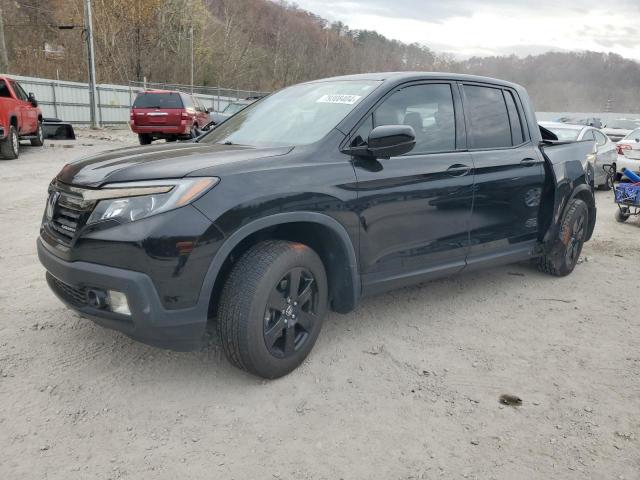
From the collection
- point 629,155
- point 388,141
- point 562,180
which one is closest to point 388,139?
point 388,141

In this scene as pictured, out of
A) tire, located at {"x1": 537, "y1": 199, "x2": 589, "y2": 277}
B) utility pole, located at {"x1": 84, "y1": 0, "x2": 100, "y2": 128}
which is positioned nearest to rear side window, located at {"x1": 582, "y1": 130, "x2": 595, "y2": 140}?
tire, located at {"x1": 537, "y1": 199, "x2": 589, "y2": 277}

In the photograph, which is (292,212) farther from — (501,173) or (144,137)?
(144,137)

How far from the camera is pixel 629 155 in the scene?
10.9 m

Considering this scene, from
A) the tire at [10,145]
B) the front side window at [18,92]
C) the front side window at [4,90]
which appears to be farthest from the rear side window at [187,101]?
the tire at [10,145]

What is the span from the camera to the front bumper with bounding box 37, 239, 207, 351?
2.49 m

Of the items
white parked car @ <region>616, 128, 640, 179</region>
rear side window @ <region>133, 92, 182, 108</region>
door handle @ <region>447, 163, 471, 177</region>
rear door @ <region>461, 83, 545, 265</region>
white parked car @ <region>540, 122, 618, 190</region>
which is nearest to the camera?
door handle @ <region>447, 163, 471, 177</region>

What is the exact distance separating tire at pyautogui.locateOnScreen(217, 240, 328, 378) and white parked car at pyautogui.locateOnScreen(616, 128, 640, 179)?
9.88 m

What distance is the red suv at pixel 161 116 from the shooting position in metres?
16.3

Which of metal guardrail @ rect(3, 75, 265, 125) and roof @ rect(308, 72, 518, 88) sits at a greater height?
roof @ rect(308, 72, 518, 88)

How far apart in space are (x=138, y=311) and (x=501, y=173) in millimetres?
2873

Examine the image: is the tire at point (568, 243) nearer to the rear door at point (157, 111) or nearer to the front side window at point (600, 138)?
the front side window at point (600, 138)

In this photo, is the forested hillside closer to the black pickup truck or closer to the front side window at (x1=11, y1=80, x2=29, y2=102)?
the front side window at (x1=11, y1=80, x2=29, y2=102)

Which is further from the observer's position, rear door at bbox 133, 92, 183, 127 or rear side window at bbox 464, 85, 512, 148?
rear door at bbox 133, 92, 183, 127

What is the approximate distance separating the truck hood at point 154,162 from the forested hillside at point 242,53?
2245cm
